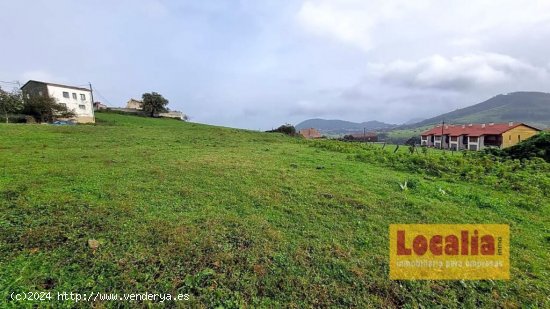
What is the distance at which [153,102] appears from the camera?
2276 inches

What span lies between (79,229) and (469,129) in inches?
2880

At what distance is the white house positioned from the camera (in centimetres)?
3903

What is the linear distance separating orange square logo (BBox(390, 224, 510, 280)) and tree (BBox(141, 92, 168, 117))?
61792mm

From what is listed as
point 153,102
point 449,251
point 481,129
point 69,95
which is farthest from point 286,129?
point 449,251

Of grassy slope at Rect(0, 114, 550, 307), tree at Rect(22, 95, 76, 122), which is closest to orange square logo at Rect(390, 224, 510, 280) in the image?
grassy slope at Rect(0, 114, 550, 307)

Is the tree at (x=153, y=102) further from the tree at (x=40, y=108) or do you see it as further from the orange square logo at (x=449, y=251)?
the orange square logo at (x=449, y=251)

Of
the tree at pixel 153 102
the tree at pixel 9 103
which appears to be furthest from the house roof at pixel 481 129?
the tree at pixel 9 103

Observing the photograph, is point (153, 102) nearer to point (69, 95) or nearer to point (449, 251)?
point (69, 95)

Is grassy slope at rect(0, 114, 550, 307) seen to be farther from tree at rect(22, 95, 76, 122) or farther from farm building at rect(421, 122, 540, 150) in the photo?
farm building at rect(421, 122, 540, 150)

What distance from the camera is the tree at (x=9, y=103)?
1211 inches

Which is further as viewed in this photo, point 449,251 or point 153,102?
point 153,102

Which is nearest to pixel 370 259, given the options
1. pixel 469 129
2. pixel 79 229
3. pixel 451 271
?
pixel 451 271

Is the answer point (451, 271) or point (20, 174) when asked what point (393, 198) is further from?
point (20, 174)

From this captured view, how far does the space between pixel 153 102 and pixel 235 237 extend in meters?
60.9
